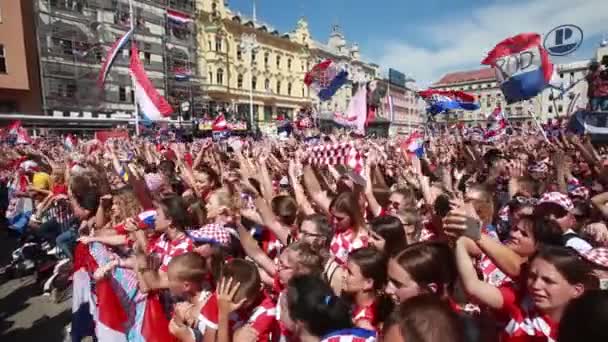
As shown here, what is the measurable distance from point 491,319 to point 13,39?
32.5 metres

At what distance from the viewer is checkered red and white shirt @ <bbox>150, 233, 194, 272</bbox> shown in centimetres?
332

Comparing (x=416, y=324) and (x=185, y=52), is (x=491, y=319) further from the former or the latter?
(x=185, y=52)

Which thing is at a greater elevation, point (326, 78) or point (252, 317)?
point (326, 78)

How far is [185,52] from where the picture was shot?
39938 millimetres

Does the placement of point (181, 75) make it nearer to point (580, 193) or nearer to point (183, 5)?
point (183, 5)

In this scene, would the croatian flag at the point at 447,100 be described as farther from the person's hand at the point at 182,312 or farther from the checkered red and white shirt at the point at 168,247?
the person's hand at the point at 182,312

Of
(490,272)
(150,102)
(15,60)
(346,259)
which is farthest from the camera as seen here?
(15,60)

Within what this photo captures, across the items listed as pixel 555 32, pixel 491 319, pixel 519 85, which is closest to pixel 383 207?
pixel 491 319

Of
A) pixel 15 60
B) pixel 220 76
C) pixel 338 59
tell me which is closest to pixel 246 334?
pixel 15 60

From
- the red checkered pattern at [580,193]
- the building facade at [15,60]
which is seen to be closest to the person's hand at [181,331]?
the red checkered pattern at [580,193]

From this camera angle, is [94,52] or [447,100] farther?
[94,52]

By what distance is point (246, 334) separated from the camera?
2.42 m

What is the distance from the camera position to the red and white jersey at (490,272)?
8.61 ft

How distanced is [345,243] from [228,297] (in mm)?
1256
